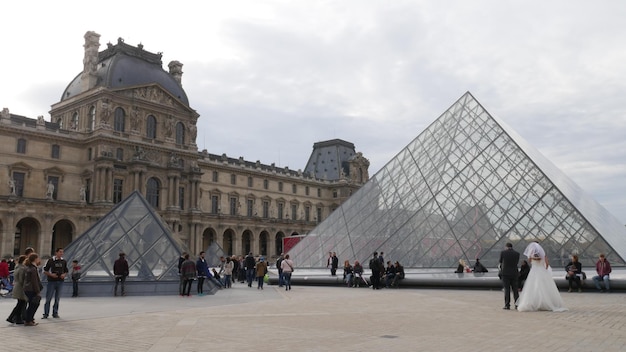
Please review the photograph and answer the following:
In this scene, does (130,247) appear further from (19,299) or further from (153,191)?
(153,191)

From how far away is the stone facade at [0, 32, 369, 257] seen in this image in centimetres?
3984

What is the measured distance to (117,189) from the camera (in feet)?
144

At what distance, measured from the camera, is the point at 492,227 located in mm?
17047

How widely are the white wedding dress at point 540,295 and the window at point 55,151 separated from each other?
1608 inches

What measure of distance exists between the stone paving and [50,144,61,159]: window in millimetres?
34449

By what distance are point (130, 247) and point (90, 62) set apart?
118ft

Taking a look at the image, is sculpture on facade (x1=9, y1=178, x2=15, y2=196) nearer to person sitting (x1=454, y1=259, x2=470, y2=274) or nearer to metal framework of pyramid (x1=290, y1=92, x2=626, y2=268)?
metal framework of pyramid (x1=290, y1=92, x2=626, y2=268)

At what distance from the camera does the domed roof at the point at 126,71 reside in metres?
45.5

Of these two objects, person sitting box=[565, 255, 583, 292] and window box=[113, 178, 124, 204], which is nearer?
person sitting box=[565, 255, 583, 292]

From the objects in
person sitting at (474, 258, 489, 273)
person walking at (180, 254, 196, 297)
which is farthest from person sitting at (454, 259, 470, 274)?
person walking at (180, 254, 196, 297)

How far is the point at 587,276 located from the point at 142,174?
122 ft

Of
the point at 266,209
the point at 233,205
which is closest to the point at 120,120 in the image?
the point at 233,205

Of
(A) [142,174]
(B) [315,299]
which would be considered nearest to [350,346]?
(B) [315,299]

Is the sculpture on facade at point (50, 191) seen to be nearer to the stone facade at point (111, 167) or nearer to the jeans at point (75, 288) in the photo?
the stone facade at point (111, 167)
